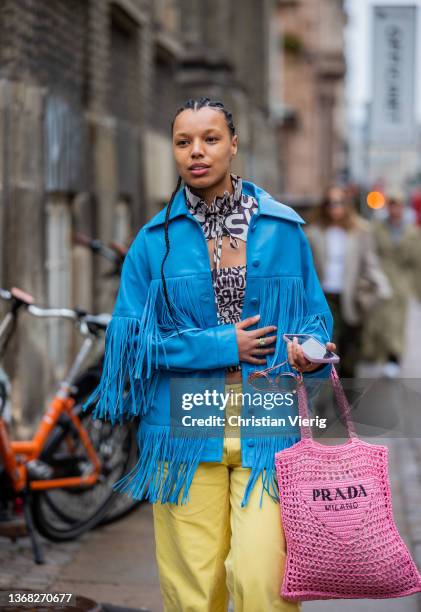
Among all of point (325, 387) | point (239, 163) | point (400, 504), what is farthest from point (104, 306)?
point (239, 163)

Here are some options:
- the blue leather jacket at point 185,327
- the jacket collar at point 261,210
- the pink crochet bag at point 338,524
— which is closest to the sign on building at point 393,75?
the jacket collar at point 261,210

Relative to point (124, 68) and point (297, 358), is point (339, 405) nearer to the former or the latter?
point (297, 358)

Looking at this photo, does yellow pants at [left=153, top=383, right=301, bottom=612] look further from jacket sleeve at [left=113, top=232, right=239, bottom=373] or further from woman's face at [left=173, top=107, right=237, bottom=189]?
woman's face at [left=173, top=107, right=237, bottom=189]

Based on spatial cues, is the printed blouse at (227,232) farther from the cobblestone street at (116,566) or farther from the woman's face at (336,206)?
the woman's face at (336,206)

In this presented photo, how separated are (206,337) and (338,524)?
2.08ft

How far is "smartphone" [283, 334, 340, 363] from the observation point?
3303 millimetres

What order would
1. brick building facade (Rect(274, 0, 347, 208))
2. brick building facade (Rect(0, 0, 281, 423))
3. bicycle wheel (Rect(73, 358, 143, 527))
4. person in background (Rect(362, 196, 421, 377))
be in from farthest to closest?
brick building facade (Rect(274, 0, 347, 208))
person in background (Rect(362, 196, 421, 377))
brick building facade (Rect(0, 0, 281, 423))
bicycle wheel (Rect(73, 358, 143, 527))

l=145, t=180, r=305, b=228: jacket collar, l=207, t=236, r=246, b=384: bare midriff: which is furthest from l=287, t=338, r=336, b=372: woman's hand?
l=145, t=180, r=305, b=228: jacket collar

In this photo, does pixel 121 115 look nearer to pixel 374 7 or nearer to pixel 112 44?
pixel 112 44

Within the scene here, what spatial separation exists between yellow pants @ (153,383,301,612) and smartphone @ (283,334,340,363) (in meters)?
0.24

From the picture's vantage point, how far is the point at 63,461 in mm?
5754

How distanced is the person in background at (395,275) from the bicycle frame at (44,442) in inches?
204

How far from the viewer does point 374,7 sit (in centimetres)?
1433

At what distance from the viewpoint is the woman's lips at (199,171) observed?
3.45 meters
